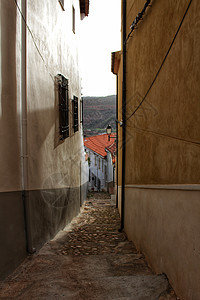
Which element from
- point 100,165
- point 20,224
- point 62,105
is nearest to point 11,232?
point 20,224

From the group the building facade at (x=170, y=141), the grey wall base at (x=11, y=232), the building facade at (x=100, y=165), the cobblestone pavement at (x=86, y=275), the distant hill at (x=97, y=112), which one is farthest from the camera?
the distant hill at (x=97, y=112)

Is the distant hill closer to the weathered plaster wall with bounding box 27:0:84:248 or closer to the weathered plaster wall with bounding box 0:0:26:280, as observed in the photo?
the weathered plaster wall with bounding box 27:0:84:248

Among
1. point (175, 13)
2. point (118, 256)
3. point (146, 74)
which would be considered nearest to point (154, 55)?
point (146, 74)

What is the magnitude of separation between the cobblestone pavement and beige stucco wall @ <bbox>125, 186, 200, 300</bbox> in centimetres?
21

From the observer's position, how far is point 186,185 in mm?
2529

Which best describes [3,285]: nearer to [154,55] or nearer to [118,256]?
[118,256]

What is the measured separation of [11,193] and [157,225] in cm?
198

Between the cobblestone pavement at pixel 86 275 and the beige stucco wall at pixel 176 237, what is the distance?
0.68ft

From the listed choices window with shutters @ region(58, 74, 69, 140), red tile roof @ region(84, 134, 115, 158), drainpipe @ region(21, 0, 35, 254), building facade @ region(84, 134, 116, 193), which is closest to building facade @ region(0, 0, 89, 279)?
drainpipe @ region(21, 0, 35, 254)

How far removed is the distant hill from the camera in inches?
2116

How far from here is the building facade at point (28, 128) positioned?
3582mm

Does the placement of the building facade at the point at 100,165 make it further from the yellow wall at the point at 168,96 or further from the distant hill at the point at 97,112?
the yellow wall at the point at 168,96

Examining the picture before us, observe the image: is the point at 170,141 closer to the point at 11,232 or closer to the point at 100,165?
the point at 11,232

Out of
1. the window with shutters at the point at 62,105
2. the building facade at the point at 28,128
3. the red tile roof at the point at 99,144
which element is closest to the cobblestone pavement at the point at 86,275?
the building facade at the point at 28,128
